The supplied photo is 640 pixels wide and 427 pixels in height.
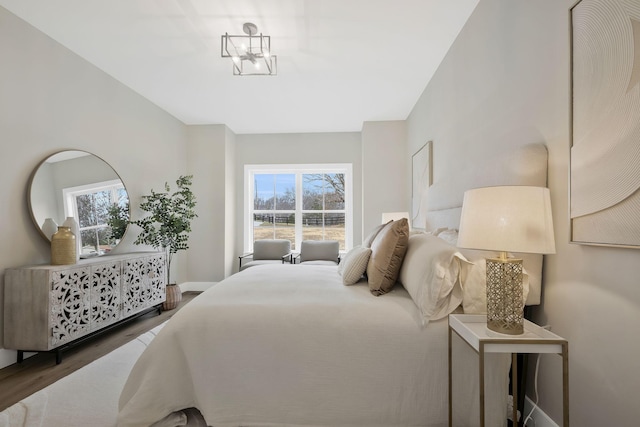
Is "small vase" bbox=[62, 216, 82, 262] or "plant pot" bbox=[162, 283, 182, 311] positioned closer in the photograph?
"small vase" bbox=[62, 216, 82, 262]

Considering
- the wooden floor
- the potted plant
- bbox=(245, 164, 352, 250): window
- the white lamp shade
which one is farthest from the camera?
bbox=(245, 164, 352, 250): window

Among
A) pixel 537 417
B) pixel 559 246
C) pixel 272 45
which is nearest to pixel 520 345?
pixel 559 246

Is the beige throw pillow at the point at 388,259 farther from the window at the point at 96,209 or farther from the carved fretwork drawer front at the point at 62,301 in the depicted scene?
the window at the point at 96,209

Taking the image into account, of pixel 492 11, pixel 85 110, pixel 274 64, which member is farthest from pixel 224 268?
pixel 492 11

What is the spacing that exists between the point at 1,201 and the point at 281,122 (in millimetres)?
3450

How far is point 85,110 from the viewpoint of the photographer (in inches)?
123

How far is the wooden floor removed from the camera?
2047mm

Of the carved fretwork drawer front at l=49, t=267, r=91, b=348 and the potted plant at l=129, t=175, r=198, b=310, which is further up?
the potted plant at l=129, t=175, r=198, b=310

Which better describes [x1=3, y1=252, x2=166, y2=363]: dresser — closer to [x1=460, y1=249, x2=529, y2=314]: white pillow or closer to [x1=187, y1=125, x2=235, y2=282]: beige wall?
[x1=187, y1=125, x2=235, y2=282]: beige wall

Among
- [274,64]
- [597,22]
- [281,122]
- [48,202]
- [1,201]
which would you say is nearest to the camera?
[597,22]

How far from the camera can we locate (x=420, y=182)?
3.87 meters

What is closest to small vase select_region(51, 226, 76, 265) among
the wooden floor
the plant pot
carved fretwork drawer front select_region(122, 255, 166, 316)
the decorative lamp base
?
carved fretwork drawer front select_region(122, 255, 166, 316)

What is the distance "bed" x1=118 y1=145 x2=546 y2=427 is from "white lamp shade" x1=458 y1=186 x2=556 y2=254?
1.17ft

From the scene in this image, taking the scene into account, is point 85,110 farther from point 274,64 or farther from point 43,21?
point 274,64
